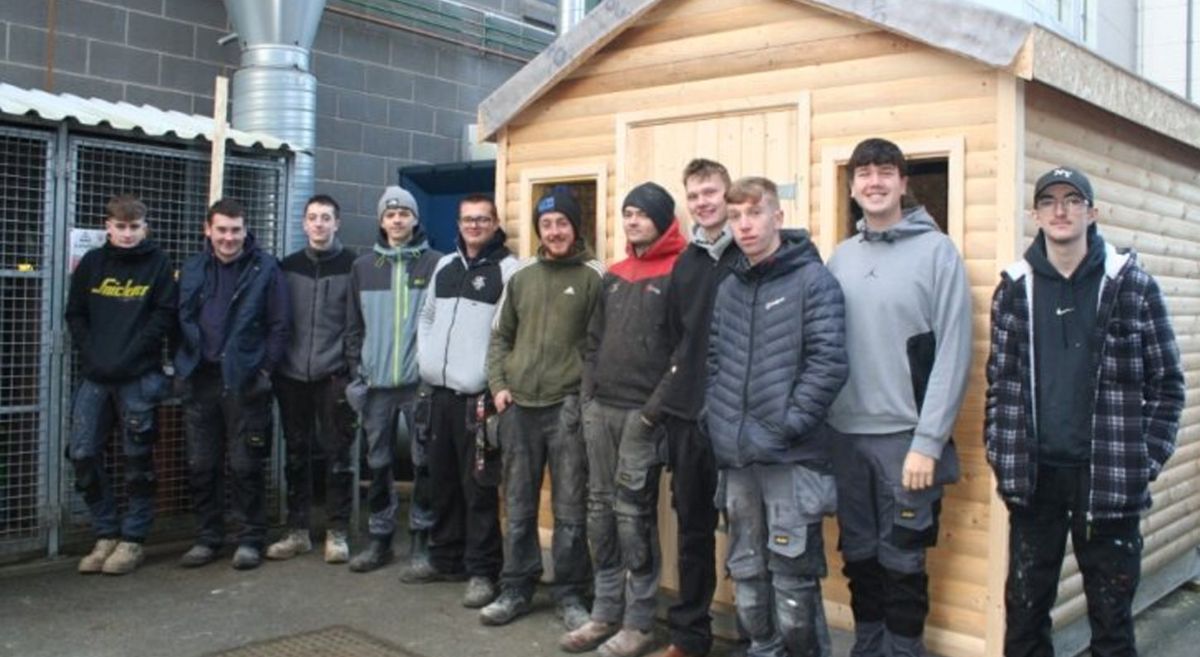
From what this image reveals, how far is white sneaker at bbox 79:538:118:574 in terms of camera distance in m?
5.86

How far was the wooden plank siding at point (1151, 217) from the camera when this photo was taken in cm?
450

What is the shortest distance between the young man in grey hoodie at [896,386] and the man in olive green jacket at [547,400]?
1.34m

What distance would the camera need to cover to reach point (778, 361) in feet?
13.1

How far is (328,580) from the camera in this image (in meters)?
5.79

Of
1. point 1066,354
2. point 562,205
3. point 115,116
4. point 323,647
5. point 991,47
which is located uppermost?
point 115,116

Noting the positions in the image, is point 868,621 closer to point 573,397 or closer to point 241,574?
point 573,397

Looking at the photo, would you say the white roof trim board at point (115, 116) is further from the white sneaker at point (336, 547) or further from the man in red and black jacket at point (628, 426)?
the man in red and black jacket at point (628, 426)

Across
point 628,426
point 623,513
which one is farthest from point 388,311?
point 623,513

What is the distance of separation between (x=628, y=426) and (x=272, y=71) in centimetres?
426

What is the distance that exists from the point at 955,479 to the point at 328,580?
3.34 m

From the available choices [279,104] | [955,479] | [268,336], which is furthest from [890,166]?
[279,104]

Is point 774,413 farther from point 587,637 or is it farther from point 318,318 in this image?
point 318,318

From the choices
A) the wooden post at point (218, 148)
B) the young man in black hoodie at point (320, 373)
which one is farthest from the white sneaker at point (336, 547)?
the wooden post at point (218, 148)

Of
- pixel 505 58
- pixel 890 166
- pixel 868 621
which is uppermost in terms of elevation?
pixel 505 58
